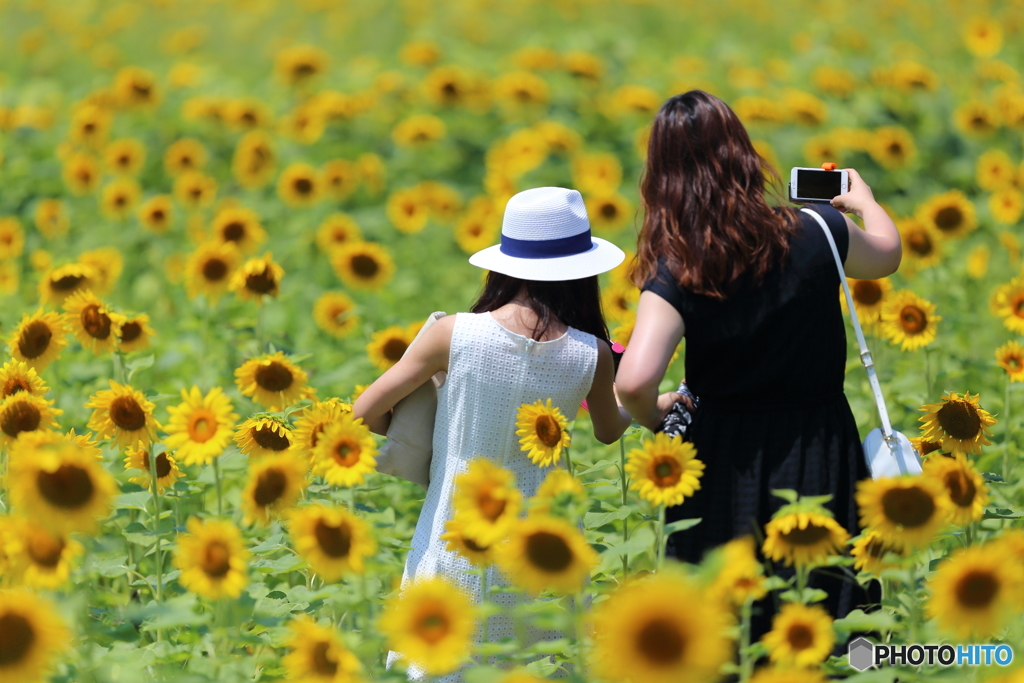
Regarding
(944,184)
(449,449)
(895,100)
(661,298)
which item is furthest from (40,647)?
(895,100)

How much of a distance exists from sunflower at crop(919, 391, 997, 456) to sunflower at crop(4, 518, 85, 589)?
1.66 metres

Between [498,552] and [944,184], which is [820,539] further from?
[944,184]

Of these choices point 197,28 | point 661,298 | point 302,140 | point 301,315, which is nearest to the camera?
point 661,298

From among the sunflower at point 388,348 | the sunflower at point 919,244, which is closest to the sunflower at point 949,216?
the sunflower at point 919,244

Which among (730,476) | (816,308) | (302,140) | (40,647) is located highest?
(302,140)

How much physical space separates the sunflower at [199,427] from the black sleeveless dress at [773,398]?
86 centimetres

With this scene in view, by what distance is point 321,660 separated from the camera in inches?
68.3

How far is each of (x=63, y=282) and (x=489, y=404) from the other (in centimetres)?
172

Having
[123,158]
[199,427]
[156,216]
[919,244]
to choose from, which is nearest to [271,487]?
[199,427]

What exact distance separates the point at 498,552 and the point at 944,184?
5.94m

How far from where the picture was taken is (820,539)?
6.31ft

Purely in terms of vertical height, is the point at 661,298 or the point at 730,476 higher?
the point at 661,298

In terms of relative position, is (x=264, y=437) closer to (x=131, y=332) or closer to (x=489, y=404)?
(x=489, y=404)

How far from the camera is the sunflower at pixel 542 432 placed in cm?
211
